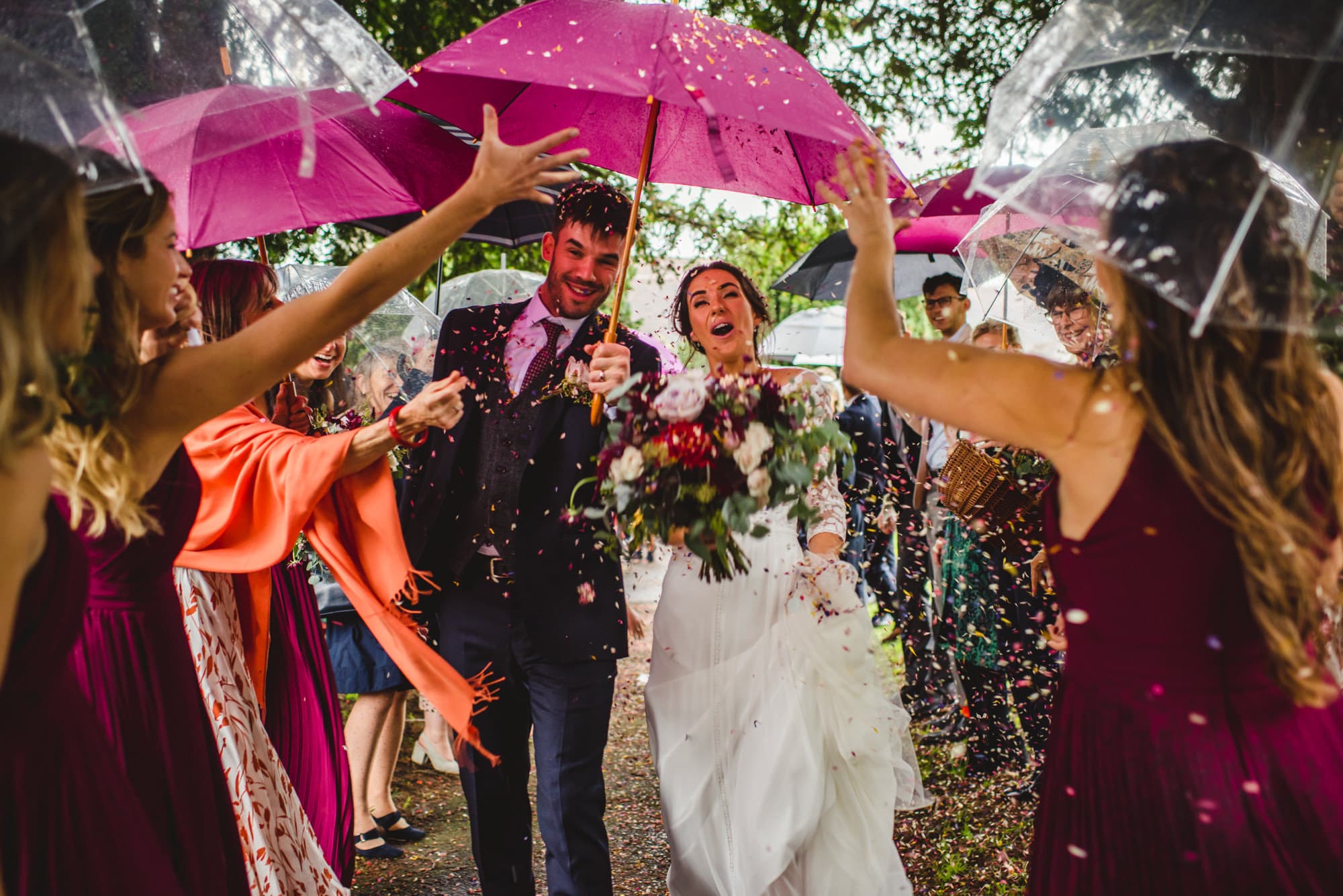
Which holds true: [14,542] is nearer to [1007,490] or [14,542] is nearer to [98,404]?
[98,404]

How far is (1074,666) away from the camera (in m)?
2.10

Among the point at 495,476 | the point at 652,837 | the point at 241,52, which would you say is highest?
the point at 241,52

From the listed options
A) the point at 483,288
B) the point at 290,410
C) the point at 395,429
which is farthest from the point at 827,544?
the point at 483,288

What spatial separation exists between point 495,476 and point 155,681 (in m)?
1.34

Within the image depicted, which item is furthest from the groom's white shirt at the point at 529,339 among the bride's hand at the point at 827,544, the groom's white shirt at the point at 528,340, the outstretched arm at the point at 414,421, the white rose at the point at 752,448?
the bride's hand at the point at 827,544

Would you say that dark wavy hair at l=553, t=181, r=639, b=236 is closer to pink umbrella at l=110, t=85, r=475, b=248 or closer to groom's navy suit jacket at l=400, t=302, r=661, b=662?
groom's navy suit jacket at l=400, t=302, r=661, b=662

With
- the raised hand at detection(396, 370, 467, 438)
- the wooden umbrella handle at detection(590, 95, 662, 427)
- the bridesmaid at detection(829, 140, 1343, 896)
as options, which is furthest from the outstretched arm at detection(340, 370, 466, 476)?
the bridesmaid at detection(829, 140, 1343, 896)

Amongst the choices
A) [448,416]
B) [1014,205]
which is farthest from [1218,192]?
[448,416]

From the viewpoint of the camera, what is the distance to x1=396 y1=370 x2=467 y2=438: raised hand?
9.95 feet

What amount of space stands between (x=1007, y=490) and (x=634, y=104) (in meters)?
2.20

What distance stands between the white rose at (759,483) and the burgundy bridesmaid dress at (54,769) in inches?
69.5

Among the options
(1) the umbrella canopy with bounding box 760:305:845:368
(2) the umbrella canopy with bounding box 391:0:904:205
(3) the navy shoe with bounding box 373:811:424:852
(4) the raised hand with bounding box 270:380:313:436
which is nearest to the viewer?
(2) the umbrella canopy with bounding box 391:0:904:205

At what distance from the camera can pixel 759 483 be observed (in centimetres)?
296

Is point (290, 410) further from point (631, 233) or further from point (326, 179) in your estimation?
point (631, 233)
